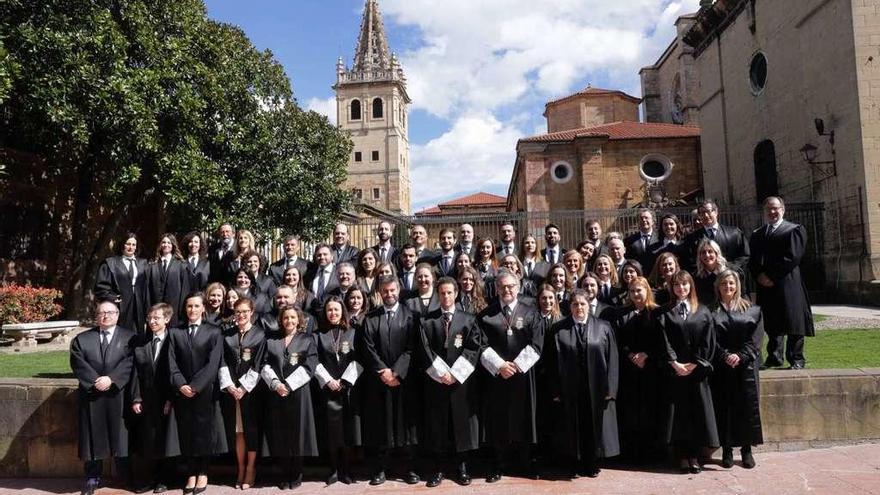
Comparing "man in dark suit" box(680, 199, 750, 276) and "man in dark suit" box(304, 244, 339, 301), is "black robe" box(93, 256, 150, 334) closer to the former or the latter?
"man in dark suit" box(304, 244, 339, 301)

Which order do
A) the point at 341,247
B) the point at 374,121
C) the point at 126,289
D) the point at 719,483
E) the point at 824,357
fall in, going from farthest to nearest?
the point at 374,121 < the point at 341,247 < the point at 824,357 < the point at 126,289 < the point at 719,483

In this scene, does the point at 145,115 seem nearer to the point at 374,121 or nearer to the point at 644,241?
the point at 644,241

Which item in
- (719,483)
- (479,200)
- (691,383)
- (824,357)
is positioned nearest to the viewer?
(719,483)

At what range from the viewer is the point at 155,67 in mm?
14344

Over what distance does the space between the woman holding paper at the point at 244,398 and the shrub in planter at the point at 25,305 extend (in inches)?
413

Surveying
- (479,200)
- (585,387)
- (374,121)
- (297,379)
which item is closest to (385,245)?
(297,379)

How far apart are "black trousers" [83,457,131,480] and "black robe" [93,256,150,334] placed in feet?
5.80

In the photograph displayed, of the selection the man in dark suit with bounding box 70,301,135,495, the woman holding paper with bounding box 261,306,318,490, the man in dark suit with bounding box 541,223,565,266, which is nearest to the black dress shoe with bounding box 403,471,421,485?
the woman holding paper with bounding box 261,306,318,490

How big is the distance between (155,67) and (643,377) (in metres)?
13.6

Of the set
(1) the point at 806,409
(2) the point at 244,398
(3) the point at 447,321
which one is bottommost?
(1) the point at 806,409

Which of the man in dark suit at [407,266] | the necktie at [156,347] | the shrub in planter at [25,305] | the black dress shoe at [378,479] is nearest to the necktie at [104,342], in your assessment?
the necktie at [156,347]

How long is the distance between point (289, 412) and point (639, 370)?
315 cm

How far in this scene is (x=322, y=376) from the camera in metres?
5.37

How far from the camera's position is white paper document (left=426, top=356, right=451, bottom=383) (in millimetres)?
5262
